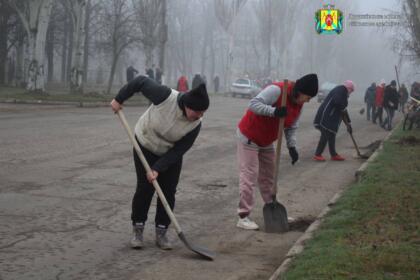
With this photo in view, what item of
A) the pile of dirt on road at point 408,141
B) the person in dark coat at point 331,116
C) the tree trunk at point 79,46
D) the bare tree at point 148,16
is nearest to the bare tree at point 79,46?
the tree trunk at point 79,46

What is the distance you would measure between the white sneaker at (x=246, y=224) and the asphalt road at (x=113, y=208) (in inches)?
3.7

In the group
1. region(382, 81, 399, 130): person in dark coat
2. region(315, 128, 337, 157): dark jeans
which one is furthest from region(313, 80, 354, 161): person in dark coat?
region(382, 81, 399, 130): person in dark coat

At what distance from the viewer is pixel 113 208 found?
779 centimetres

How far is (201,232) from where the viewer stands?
6.97 m

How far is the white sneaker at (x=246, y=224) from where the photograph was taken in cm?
721

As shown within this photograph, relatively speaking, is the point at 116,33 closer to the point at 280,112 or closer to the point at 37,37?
the point at 37,37

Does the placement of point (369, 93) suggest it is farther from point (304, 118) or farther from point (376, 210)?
point (376, 210)

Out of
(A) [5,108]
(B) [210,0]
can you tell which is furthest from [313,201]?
(B) [210,0]

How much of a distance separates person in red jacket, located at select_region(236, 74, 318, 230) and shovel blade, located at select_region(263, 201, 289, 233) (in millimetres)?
154

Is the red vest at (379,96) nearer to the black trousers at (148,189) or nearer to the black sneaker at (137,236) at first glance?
the black trousers at (148,189)

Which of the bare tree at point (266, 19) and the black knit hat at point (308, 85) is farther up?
the bare tree at point (266, 19)

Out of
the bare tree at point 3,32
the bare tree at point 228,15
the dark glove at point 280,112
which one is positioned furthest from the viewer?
the bare tree at point 228,15

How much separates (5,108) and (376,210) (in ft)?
57.0

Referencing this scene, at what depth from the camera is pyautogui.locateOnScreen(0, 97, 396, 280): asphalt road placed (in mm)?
5613
